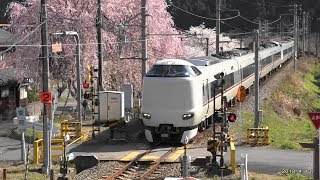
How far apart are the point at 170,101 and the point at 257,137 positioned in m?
3.54

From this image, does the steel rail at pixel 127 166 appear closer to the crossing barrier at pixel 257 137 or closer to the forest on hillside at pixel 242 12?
the crossing barrier at pixel 257 137

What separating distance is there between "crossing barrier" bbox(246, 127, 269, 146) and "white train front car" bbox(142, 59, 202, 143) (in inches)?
84.2

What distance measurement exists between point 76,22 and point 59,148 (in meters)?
16.4

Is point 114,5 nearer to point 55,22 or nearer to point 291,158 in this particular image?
point 55,22

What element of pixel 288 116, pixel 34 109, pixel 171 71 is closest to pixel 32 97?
pixel 34 109

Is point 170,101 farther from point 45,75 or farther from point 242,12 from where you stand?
point 242,12

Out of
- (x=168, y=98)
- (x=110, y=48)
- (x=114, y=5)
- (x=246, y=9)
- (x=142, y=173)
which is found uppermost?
(x=246, y=9)

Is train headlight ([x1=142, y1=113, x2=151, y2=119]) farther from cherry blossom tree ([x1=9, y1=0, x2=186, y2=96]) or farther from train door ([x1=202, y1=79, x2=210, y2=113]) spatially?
cherry blossom tree ([x1=9, y1=0, x2=186, y2=96])

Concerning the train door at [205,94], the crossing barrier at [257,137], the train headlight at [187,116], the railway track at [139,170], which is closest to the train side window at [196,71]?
the train door at [205,94]

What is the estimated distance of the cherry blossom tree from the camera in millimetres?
33750

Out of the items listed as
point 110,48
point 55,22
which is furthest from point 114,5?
point 55,22

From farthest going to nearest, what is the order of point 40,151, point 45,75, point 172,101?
point 172,101, point 40,151, point 45,75

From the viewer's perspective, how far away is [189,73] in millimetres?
19656

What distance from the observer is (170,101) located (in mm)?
19328
